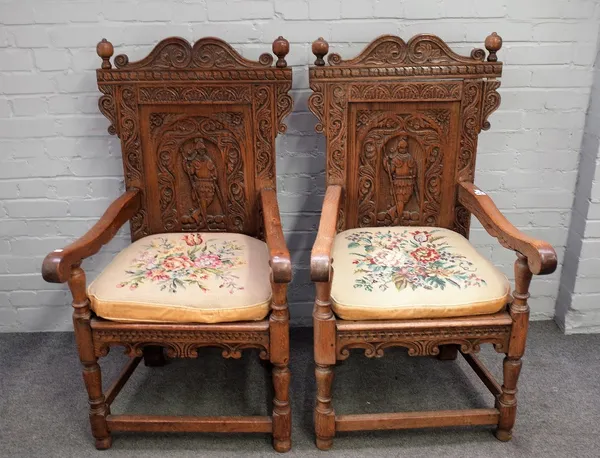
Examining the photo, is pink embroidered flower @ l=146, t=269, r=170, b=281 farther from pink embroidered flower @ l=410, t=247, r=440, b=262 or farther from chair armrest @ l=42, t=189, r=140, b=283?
pink embroidered flower @ l=410, t=247, r=440, b=262

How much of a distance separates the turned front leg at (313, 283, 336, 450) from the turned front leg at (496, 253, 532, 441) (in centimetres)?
50

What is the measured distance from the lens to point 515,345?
67.5 inches

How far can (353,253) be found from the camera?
189cm

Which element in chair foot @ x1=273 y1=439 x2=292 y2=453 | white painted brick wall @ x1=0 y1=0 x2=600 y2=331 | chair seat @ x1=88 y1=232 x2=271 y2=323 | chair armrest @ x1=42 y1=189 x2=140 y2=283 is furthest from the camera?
white painted brick wall @ x1=0 y1=0 x2=600 y2=331

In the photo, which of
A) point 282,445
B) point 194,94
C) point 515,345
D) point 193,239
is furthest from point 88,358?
point 515,345

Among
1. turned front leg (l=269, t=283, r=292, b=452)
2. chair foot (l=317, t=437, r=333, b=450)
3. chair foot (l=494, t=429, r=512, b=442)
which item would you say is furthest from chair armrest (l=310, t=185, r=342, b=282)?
Result: chair foot (l=494, t=429, r=512, b=442)

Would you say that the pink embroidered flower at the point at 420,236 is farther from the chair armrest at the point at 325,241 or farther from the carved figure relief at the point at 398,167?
the chair armrest at the point at 325,241

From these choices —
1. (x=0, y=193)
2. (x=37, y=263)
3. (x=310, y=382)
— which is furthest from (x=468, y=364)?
(x=0, y=193)

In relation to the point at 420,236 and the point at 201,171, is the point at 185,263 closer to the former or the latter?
the point at 201,171

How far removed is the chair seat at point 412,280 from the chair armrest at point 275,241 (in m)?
0.18

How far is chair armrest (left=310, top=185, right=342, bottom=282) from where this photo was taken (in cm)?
158

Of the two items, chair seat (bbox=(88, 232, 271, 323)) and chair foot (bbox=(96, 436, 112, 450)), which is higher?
chair seat (bbox=(88, 232, 271, 323))

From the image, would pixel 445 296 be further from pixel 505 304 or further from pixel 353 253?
pixel 353 253

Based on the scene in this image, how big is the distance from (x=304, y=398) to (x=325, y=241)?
679 millimetres
